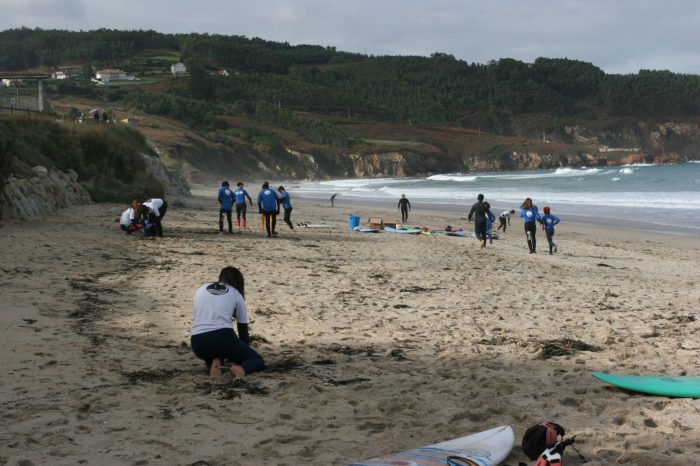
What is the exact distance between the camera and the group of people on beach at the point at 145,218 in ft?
48.2

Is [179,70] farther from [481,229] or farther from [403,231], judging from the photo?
[481,229]

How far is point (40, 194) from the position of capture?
16.8 meters

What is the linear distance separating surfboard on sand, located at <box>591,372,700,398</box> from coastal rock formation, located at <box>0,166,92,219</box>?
478 inches

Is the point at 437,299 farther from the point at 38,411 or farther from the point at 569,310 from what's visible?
the point at 38,411

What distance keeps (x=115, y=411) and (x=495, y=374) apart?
2.94 m

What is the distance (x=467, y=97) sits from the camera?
168m

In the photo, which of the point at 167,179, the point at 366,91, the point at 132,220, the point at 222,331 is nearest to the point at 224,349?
the point at 222,331

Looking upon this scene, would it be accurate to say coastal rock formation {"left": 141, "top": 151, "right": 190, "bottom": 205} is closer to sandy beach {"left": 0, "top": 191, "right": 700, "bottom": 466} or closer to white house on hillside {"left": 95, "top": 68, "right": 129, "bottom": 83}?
sandy beach {"left": 0, "top": 191, "right": 700, "bottom": 466}

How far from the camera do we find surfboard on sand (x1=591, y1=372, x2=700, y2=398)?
16.8 feet

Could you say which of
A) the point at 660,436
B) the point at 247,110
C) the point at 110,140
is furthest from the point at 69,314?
the point at 247,110

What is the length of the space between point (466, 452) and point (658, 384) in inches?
82.2

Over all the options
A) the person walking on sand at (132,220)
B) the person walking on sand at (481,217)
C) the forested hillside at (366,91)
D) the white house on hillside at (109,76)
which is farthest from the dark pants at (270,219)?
the white house on hillside at (109,76)

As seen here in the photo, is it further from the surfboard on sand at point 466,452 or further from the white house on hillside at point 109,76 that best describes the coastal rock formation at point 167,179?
the white house on hillside at point 109,76

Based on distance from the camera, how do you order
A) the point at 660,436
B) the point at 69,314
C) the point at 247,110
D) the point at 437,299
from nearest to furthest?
the point at 660,436 → the point at 69,314 → the point at 437,299 → the point at 247,110
